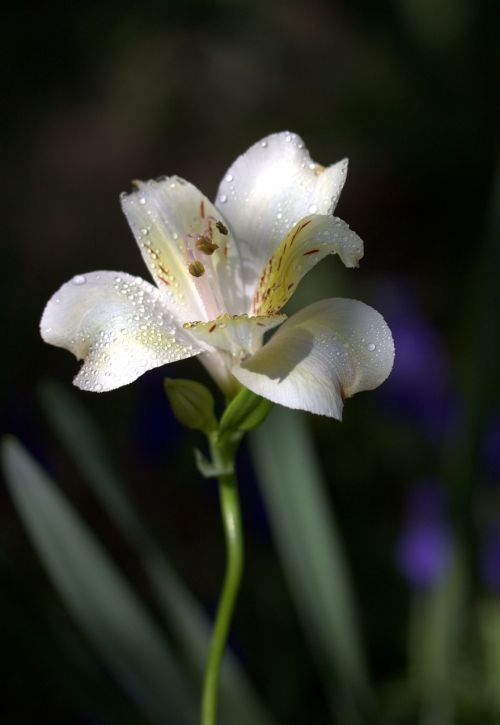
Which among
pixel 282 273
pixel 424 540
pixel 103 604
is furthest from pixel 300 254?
pixel 424 540

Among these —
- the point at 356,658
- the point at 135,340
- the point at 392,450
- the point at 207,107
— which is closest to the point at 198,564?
the point at 392,450

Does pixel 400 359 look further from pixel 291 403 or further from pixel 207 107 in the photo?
pixel 207 107

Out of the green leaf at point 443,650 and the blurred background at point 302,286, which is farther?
the blurred background at point 302,286

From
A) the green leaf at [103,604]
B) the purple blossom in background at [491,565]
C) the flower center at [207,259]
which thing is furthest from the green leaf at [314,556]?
the flower center at [207,259]

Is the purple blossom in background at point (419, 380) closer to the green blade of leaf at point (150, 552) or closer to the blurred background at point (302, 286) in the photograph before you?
the blurred background at point (302, 286)

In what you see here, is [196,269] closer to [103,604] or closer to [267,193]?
[267,193]

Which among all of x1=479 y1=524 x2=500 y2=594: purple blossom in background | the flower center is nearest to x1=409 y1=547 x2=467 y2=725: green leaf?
x1=479 y1=524 x2=500 y2=594: purple blossom in background
